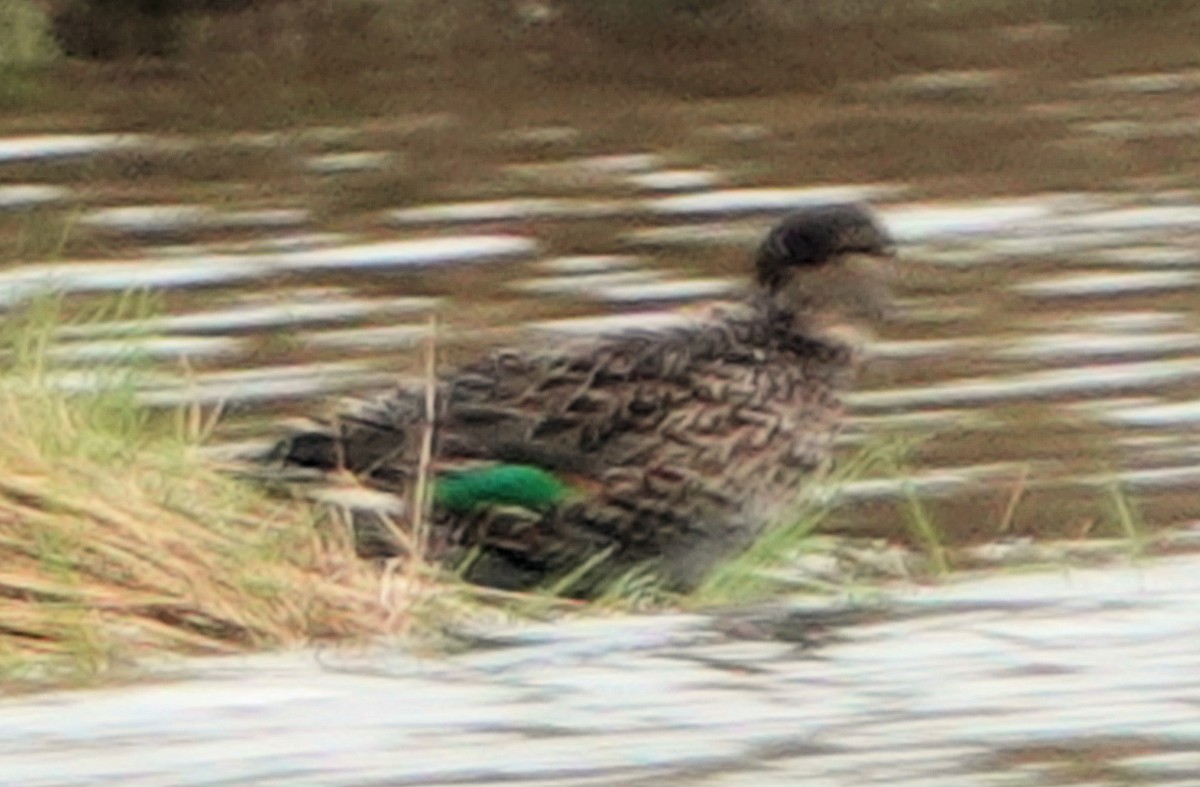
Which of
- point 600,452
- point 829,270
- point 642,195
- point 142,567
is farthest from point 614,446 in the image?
point 642,195

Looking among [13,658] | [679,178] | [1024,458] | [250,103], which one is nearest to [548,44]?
[250,103]

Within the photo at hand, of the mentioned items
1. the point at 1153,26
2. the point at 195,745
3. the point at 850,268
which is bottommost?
the point at 195,745

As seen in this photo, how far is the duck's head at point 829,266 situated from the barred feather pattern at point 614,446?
14.1 inches

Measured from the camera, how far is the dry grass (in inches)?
224

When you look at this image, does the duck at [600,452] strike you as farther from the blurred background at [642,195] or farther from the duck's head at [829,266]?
the blurred background at [642,195]

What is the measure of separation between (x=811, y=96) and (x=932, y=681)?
1090 centimetres

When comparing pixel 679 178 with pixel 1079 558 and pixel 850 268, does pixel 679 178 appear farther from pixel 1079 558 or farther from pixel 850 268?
pixel 1079 558

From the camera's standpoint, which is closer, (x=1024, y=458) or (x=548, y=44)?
(x=1024, y=458)

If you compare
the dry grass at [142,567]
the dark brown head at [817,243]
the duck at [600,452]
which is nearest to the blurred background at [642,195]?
the duck at [600,452]

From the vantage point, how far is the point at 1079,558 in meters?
6.73

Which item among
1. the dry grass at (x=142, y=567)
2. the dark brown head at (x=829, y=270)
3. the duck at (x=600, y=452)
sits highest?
the dark brown head at (x=829, y=270)

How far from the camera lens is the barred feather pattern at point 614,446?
6.88 m

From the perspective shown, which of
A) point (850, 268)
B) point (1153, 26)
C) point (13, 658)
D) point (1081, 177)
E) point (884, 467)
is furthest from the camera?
point (1153, 26)

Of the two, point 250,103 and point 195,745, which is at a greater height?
point 250,103
